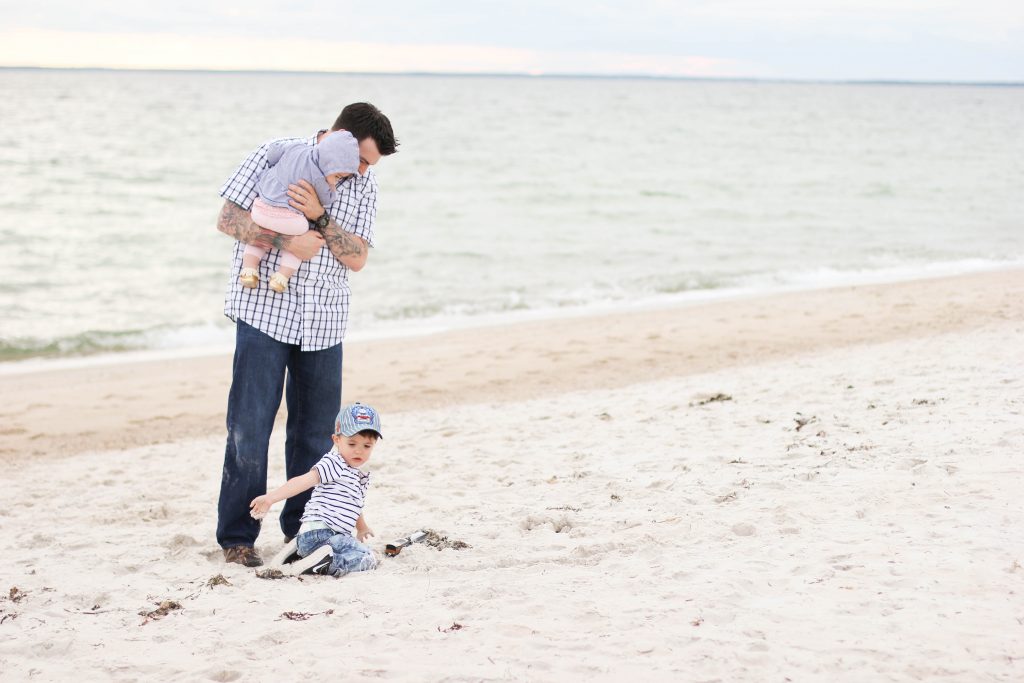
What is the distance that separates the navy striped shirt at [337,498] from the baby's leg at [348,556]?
61 millimetres

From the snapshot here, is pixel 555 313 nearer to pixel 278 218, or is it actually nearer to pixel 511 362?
pixel 511 362

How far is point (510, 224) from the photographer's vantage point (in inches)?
865

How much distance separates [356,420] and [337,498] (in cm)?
39

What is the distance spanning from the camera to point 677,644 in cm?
323

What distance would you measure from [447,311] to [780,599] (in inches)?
405

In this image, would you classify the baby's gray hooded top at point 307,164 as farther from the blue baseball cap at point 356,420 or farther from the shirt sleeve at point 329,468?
the shirt sleeve at point 329,468

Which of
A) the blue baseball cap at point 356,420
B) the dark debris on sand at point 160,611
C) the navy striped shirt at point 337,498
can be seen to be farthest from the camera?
the navy striped shirt at point 337,498

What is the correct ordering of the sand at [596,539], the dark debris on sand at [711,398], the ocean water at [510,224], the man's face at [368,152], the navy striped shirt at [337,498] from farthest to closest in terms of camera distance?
the ocean water at [510,224] → the dark debris on sand at [711,398] → the navy striped shirt at [337,498] → the man's face at [368,152] → the sand at [596,539]

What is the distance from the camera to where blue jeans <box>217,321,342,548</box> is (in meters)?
4.14

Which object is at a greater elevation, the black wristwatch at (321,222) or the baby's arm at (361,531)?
the black wristwatch at (321,222)

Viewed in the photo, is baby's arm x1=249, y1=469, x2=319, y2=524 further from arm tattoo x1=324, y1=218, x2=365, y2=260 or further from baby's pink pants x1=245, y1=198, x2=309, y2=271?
baby's pink pants x1=245, y1=198, x2=309, y2=271

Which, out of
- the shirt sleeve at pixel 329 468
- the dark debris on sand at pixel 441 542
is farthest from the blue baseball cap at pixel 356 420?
the dark debris on sand at pixel 441 542

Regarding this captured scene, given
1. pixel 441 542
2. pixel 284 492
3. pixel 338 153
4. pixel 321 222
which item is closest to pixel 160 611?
pixel 284 492

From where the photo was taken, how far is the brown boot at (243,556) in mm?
4379
